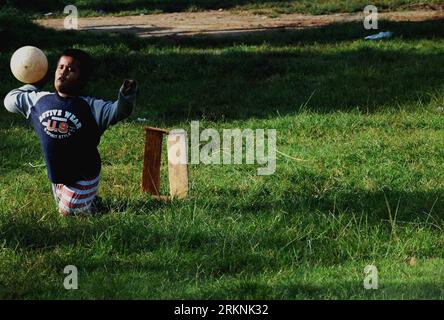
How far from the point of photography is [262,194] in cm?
641

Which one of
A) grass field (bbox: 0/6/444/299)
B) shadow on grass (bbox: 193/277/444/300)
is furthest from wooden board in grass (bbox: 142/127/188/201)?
shadow on grass (bbox: 193/277/444/300)

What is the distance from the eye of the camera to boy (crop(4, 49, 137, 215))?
5645 millimetres

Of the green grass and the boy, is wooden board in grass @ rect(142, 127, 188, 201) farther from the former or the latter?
the green grass

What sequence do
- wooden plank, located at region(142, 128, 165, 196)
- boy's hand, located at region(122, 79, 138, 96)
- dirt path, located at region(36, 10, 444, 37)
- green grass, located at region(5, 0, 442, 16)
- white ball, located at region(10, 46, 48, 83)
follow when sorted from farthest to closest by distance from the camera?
green grass, located at region(5, 0, 442, 16), dirt path, located at region(36, 10, 444, 37), wooden plank, located at region(142, 128, 165, 196), white ball, located at region(10, 46, 48, 83), boy's hand, located at region(122, 79, 138, 96)

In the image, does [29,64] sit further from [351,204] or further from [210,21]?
[210,21]

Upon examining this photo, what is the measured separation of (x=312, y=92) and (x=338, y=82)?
62 centimetres

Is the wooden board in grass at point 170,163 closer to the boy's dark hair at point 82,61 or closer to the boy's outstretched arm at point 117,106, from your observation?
the boy's outstretched arm at point 117,106

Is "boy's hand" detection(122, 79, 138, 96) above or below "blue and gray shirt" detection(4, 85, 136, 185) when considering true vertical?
above

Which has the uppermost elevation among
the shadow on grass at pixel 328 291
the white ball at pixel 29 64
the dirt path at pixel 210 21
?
the white ball at pixel 29 64

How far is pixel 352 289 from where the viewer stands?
443 cm

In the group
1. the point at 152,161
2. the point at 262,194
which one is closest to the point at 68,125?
the point at 152,161

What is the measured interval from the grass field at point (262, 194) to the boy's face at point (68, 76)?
0.89 metres

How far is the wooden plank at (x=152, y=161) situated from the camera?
6.20 metres

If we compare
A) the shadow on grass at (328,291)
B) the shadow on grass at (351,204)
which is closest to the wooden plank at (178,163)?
the shadow on grass at (351,204)
